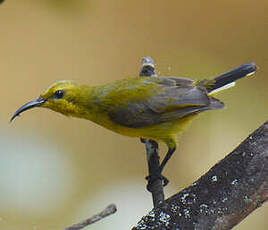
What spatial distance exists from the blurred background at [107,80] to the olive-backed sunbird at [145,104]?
138cm

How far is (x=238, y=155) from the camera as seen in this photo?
2.12m

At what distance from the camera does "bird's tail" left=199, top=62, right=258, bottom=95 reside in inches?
115

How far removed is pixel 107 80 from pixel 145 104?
165cm

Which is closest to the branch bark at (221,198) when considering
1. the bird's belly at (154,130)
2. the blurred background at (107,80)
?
the bird's belly at (154,130)

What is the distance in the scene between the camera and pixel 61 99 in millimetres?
2740

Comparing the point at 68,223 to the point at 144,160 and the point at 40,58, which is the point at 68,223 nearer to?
the point at 144,160

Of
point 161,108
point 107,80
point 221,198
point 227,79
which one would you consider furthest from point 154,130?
point 107,80

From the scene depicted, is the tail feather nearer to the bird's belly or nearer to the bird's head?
the bird's belly

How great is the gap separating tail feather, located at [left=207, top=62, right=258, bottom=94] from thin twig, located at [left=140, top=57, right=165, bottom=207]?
0.46m

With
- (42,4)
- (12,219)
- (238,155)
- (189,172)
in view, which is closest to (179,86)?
(238,155)

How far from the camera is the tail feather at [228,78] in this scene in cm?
293

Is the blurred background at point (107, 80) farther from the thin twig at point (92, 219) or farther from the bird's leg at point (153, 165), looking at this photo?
the thin twig at point (92, 219)

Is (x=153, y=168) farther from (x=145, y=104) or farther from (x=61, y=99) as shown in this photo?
(x=61, y=99)

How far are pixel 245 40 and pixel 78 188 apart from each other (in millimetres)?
1929
